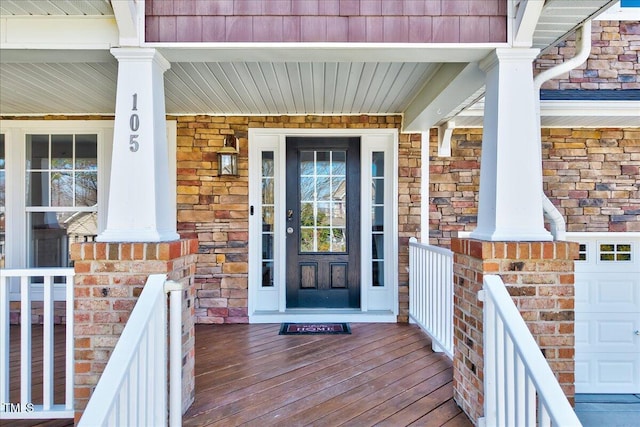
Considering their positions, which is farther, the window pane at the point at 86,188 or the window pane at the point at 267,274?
the window pane at the point at 267,274

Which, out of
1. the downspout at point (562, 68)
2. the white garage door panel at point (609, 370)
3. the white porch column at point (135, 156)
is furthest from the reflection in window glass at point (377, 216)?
the white porch column at point (135, 156)

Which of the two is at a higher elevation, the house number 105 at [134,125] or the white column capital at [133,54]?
the white column capital at [133,54]

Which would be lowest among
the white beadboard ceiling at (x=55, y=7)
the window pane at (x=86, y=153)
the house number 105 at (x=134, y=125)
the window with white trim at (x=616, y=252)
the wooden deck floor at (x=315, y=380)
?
the wooden deck floor at (x=315, y=380)

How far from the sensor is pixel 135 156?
6.75ft

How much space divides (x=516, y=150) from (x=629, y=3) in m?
1.16

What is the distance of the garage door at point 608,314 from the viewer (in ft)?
13.6

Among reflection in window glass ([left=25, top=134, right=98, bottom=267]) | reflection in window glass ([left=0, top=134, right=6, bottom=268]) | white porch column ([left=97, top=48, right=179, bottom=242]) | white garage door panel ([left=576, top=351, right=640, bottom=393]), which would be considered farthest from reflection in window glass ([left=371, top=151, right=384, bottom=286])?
reflection in window glass ([left=0, top=134, right=6, bottom=268])

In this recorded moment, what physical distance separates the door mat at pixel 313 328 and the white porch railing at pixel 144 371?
67.2 inches

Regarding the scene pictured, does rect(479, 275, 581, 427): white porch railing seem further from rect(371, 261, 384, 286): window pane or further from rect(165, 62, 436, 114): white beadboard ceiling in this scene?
rect(371, 261, 384, 286): window pane

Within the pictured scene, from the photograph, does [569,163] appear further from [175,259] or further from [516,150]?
[175,259]

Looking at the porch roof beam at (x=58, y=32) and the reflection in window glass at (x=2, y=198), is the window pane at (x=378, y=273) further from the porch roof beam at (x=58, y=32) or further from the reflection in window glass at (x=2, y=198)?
the reflection in window glass at (x=2, y=198)

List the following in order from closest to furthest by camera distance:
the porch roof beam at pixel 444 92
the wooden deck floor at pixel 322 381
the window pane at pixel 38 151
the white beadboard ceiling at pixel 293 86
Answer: the wooden deck floor at pixel 322 381 < the porch roof beam at pixel 444 92 < the white beadboard ceiling at pixel 293 86 < the window pane at pixel 38 151

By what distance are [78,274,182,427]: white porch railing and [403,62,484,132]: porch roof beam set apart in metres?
2.08

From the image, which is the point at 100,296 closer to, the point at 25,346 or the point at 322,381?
the point at 25,346
